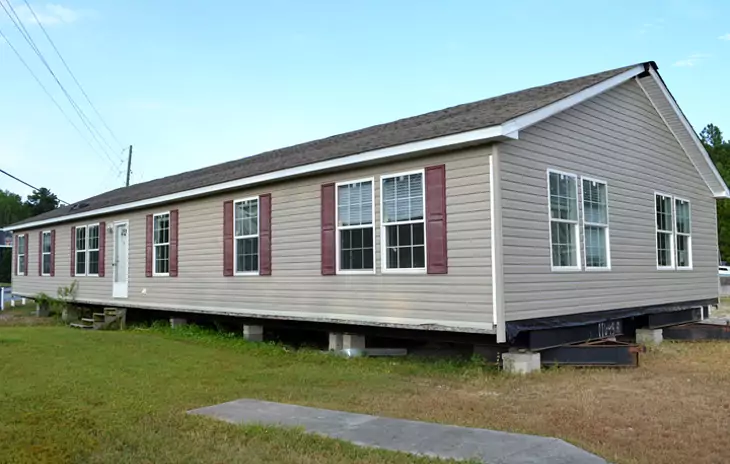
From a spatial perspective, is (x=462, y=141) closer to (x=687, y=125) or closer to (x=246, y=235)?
(x=246, y=235)

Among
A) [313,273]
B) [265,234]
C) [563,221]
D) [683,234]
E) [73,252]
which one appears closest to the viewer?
[563,221]

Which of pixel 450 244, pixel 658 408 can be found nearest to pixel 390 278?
pixel 450 244

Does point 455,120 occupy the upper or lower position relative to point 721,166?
lower

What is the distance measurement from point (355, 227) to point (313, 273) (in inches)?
51.3

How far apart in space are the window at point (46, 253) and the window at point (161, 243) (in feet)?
22.9

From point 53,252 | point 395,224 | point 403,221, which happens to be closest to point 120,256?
point 53,252

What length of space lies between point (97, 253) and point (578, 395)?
555 inches

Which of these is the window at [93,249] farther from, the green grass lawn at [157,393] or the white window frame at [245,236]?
the white window frame at [245,236]

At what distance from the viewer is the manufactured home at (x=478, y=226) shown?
874 centimetres

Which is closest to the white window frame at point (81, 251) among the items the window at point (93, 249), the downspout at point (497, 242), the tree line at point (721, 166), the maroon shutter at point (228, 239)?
the window at point (93, 249)

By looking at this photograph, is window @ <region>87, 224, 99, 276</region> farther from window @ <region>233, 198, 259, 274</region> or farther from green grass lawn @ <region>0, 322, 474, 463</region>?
window @ <region>233, 198, 259, 274</region>

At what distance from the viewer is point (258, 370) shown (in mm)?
9539

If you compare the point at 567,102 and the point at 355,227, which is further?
the point at 355,227

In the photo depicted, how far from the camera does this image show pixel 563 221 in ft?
32.0
